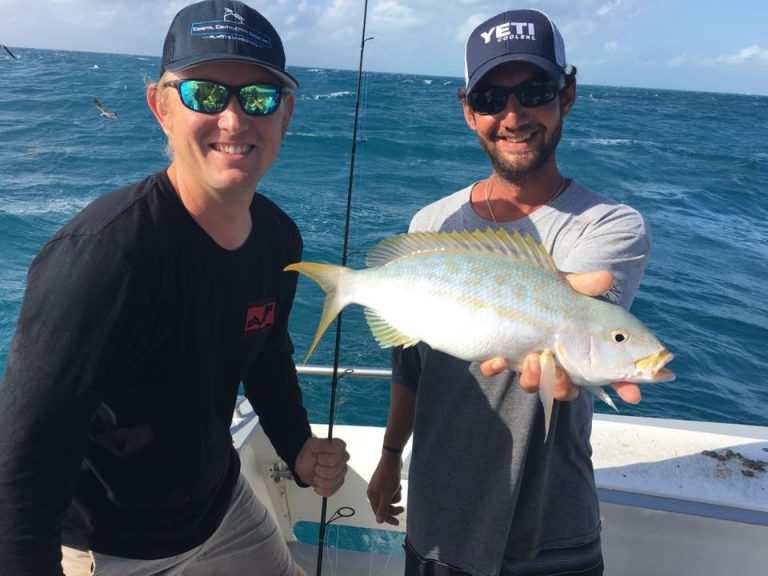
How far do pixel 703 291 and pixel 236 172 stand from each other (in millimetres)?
9498

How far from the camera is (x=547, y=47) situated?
191cm

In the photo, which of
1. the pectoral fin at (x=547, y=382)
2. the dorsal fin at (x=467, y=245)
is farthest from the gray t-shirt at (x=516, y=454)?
the pectoral fin at (x=547, y=382)

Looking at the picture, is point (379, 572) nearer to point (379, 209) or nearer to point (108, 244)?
point (108, 244)

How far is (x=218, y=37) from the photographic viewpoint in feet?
5.63

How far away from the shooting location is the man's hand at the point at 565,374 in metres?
1.66

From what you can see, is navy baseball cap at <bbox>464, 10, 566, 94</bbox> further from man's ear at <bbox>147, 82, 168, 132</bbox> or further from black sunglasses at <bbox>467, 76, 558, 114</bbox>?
man's ear at <bbox>147, 82, 168, 132</bbox>

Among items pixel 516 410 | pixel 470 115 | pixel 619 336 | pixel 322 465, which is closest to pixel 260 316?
pixel 322 465

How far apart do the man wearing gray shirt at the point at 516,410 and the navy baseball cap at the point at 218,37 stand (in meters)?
0.71

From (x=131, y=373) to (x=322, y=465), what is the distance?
95 centimetres

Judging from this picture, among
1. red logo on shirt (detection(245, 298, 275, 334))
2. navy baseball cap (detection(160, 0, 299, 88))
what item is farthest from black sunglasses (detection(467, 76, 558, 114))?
red logo on shirt (detection(245, 298, 275, 334))

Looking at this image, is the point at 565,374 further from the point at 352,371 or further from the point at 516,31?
the point at 352,371

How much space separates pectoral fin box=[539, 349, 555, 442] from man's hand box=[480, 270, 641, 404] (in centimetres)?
2

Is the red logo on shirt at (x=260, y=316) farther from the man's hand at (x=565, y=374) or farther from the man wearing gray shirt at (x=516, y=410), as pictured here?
the man's hand at (x=565, y=374)

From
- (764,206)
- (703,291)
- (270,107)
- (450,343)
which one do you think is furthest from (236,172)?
(764,206)
